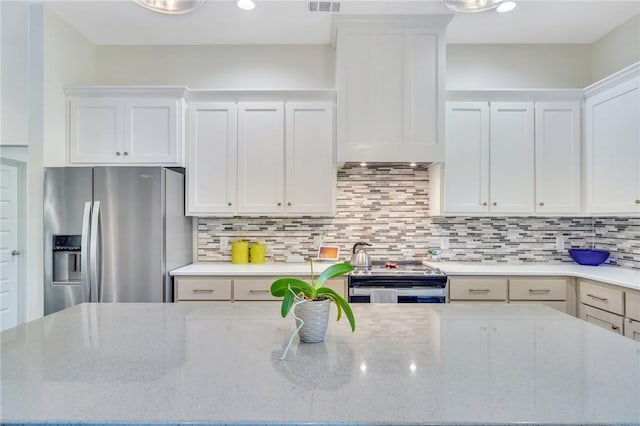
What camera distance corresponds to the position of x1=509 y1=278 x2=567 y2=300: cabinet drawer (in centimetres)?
268

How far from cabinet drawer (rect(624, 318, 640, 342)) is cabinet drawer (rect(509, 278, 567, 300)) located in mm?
457

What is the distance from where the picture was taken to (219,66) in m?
3.34

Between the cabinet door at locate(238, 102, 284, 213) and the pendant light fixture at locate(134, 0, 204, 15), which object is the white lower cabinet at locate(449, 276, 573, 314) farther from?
the pendant light fixture at locate(134, 0, 204, 15)

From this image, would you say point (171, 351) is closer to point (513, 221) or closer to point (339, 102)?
point (339, 102)

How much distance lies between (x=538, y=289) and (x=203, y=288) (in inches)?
100

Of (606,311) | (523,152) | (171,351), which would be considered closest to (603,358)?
(171,351)

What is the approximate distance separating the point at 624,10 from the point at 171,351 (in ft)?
12.7

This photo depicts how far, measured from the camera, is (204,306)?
1.65 meters

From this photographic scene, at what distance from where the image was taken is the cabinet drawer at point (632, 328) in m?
2.16

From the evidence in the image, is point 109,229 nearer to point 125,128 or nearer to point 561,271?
point 125,128

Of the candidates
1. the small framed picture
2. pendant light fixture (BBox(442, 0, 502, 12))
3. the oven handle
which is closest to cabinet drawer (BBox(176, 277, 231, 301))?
the small framed picture

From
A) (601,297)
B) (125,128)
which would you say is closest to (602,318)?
(601,297)

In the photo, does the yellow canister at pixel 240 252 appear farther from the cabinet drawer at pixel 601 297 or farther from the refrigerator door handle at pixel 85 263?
the cabinet drawer at pixel 601 297

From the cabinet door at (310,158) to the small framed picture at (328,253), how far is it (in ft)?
1.43
